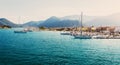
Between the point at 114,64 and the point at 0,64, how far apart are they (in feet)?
66.3

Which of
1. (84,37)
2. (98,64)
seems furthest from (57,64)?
(84,37)

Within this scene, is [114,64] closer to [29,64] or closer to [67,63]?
[67,63]

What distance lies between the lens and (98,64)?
40.7 meters

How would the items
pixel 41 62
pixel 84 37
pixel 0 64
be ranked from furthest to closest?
1. pixel 84 37
2. pixel 41 62
3. pixel 0 64

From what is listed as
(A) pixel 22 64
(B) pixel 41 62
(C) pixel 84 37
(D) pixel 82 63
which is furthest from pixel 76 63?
(C) pixel 84 37

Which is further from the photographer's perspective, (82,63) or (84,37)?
(84,37)

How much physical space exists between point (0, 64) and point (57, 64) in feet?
32.4

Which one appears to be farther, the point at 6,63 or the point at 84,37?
the point at 84,37

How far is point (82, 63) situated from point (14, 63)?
12286 millimetres

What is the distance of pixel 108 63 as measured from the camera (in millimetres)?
42000

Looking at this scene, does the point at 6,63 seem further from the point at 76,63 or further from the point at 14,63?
the point at 76,63

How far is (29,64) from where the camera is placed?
131 ft

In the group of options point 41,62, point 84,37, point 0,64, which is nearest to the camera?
point 0,64

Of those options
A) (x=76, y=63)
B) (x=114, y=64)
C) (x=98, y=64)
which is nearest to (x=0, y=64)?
(x=76, y=63)
